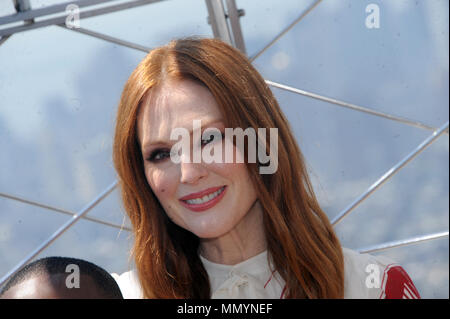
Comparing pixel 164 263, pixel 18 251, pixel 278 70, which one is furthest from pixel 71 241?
pixel 164 263

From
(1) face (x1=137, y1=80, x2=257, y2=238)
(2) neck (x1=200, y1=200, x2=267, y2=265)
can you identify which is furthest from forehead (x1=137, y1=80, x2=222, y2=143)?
(2) neck (x1=200, y1=200, x2=267, y2=265)

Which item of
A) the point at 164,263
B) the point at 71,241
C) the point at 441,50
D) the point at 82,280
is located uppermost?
the point at 82,280

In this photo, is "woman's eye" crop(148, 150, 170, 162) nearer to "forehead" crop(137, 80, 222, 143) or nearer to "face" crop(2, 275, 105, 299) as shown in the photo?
"forehead" crop(137, 80, 222, 143)

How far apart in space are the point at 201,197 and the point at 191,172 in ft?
0.12

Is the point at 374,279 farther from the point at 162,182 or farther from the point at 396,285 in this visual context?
the point at 162,182

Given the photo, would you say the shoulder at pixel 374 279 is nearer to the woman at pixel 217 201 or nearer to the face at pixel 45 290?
the woman at pixel 217 201

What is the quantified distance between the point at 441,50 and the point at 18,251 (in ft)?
4.24

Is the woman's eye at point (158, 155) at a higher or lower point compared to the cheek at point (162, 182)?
higher

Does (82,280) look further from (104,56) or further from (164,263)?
(104,56)

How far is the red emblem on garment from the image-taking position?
673 mm

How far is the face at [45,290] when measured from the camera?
0.46 metres

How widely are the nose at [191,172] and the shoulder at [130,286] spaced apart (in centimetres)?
17

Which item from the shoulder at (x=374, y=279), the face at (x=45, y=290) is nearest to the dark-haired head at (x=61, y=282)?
the face at (x=45, y=290)

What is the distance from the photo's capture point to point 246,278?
2.17 ft
